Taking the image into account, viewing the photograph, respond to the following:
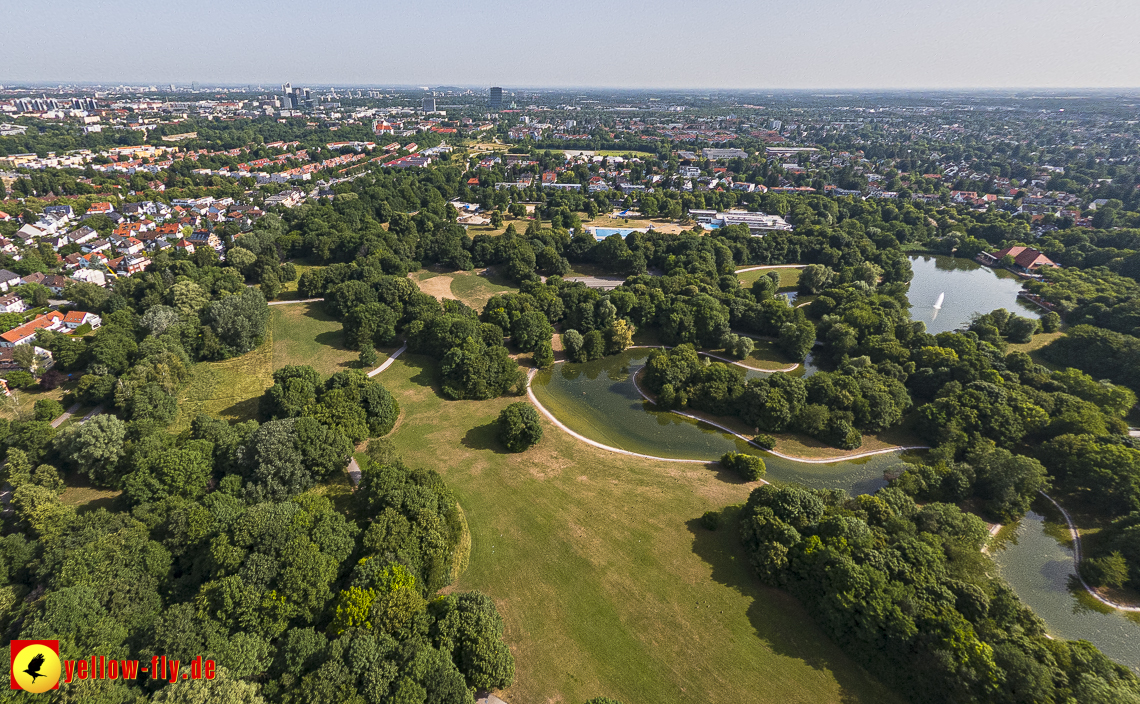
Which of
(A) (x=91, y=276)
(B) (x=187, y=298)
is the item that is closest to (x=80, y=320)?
(B) (x=187, y=298)

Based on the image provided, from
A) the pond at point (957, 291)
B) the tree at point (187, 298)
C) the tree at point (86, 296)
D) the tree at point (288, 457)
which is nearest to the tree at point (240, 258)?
the tree at point (187, 298)

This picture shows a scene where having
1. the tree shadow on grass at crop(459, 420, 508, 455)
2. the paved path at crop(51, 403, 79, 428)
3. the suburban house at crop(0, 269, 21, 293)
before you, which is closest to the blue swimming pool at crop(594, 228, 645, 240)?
the tree shadow on grass at crop(459, 420, 508, 455)

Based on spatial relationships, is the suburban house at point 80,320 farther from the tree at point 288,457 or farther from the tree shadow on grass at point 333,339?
the tree at point 288,457

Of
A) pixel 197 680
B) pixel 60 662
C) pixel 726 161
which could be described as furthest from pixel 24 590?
pixel 726 161

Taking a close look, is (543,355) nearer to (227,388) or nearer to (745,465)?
(745,465)

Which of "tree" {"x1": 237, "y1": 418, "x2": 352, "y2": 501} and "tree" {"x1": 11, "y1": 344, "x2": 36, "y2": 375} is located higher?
"tree" {"x1": 11, "y1": 344, "x2": 36, "y2": 375}

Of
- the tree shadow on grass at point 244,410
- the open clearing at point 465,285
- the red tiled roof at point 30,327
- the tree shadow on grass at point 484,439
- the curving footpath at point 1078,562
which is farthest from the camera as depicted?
the open clearing at point 465,285

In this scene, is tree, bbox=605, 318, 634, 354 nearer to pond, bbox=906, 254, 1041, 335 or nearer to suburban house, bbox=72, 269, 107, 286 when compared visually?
pond, bbox=906, 254, 1041, 335
